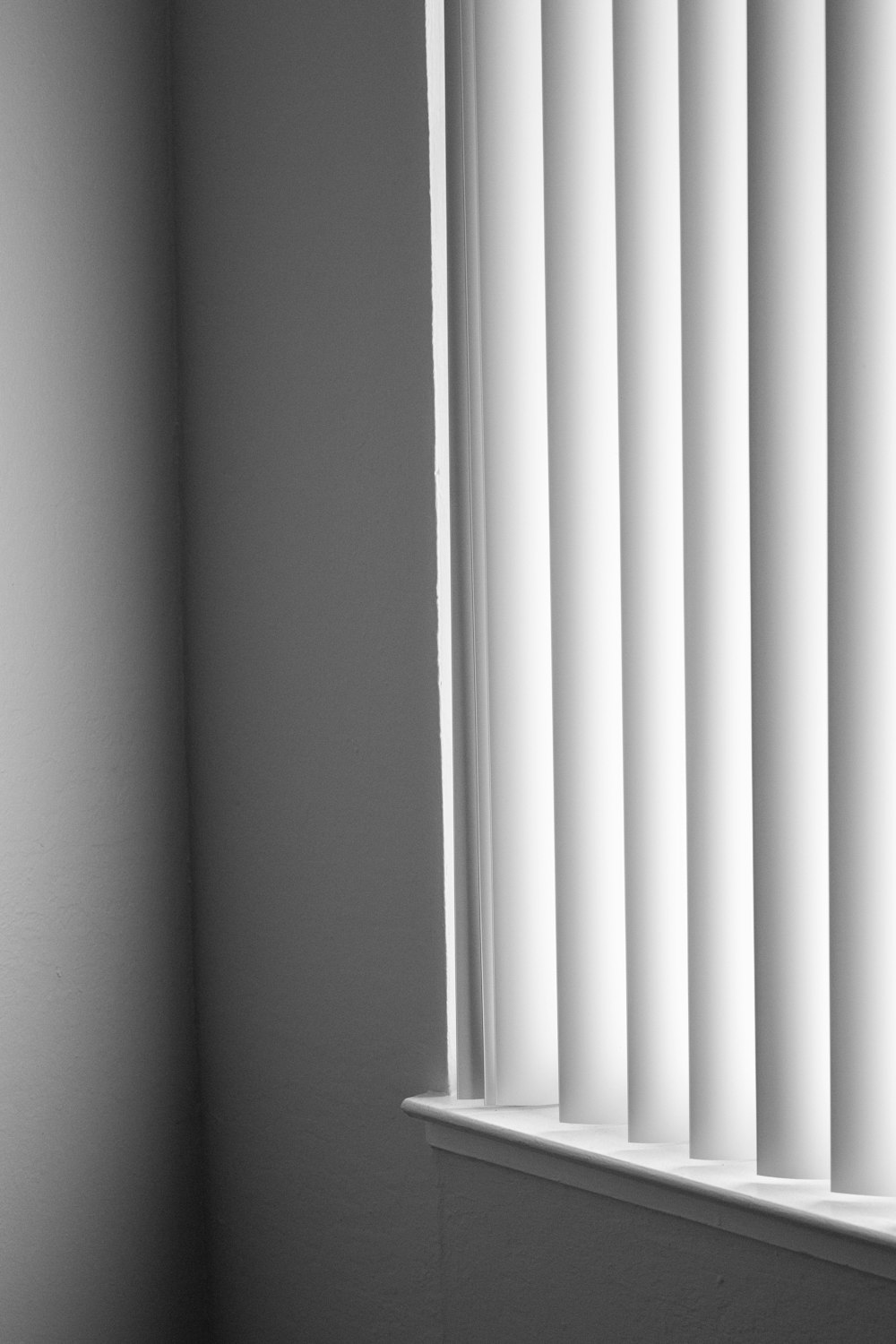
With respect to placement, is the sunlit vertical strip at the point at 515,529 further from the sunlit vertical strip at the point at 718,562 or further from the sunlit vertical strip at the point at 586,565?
the sunlit vertical strip at the point at 718,562

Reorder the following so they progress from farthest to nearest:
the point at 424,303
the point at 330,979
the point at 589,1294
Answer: the point at 330,979 → the point at 424,303 → the point at 589,1294

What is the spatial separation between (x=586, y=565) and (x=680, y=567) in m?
0.09

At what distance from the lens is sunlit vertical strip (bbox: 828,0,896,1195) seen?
3.21 feet

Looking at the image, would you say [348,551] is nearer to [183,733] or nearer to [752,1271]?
[183,733]

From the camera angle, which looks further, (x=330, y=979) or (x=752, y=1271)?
(x=330, y=979)

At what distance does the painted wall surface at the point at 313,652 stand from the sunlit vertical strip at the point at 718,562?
0.31 m

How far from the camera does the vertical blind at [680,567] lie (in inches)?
39.3

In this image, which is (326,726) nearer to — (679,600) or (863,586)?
(679,600)

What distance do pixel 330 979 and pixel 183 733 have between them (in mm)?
355

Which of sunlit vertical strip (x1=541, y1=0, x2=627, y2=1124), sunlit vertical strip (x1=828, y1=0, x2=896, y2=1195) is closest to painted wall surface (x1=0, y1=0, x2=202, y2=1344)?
sunlit vertical strip (x1=541, y1=0, x2=627, y2=1124)

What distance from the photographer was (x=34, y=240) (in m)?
1.39

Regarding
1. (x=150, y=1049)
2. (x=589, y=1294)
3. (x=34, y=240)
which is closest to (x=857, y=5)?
(x=34, y=240)

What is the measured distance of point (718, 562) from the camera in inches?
42.9

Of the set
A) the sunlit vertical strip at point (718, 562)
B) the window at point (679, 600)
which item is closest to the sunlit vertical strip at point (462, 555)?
the window at point (679, 600)
